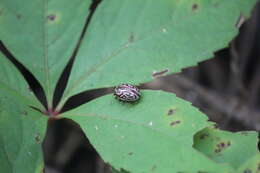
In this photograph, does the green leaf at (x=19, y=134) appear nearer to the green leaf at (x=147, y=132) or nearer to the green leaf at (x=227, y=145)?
the green leaf at (x=147, y=132)

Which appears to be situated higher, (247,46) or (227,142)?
(227,142)

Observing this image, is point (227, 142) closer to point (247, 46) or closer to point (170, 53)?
point (170, 53)

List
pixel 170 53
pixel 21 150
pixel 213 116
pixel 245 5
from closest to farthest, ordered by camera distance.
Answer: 1. pixel 21 150
2. pixel 170 53
3. pixel 245 5
4. pixel 213 116

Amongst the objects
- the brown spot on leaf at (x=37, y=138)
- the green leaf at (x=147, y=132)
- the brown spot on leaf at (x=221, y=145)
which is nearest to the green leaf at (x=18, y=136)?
the brown spot on leaf at (x=37, y=138)

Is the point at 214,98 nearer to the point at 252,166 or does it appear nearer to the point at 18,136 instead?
the point at 252,166

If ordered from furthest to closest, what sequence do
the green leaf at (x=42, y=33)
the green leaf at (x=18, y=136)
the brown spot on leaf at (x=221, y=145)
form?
the green leaf at (x=42, y=33) → the brown spot on leaf at (x=221, y=145) → the green leaf at (x=18, y=136)

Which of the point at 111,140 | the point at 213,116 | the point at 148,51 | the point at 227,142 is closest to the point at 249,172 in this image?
the point at 227,142
